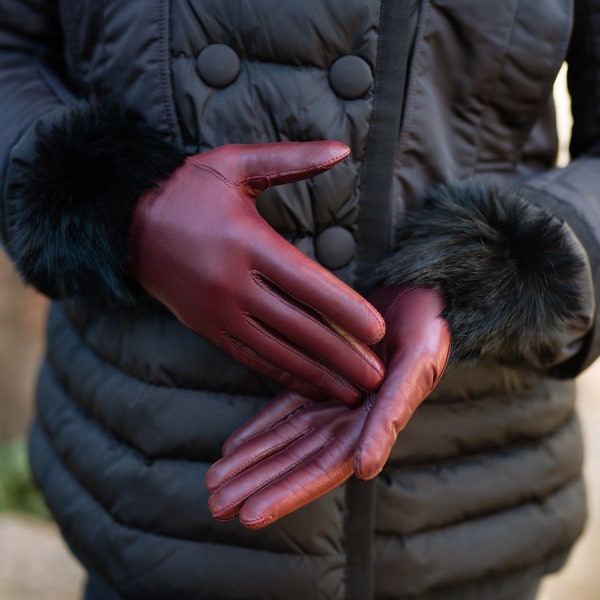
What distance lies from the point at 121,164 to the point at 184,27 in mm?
182

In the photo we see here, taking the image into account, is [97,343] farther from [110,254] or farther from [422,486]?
[422,486]

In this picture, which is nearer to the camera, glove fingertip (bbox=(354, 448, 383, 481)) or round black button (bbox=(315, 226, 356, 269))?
glove fingertip (bbox=(354, 448, 383, 481))

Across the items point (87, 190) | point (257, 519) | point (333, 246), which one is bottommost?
point (257, 519)

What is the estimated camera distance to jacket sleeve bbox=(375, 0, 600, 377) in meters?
0.83

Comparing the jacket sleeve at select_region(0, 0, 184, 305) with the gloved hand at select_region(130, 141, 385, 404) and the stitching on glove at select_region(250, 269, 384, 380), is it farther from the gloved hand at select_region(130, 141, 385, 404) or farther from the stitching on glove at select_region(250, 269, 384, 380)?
the stitching on glove at select_region(250, 269, 384, 380)

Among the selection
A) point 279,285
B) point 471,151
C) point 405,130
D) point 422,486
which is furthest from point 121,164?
point 422,486

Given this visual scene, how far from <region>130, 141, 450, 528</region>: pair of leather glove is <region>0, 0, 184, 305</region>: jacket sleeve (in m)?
0.03

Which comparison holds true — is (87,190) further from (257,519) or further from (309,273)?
(257,519)

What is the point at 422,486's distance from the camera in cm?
95

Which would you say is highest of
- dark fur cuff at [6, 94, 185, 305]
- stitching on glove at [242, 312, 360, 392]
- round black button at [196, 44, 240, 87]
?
round black button at [196, 44, 240, 87]

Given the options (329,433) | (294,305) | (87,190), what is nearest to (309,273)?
(294,305)

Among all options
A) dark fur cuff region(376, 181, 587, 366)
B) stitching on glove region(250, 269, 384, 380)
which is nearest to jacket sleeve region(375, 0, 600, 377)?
dark fur cuff region(376, 181, 587, 366)

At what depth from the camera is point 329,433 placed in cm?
82

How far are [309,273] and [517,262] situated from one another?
0.26 meters
